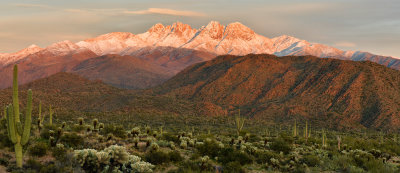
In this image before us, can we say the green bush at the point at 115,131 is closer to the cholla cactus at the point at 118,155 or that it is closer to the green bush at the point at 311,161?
the cholla cactus at the point at 118,155

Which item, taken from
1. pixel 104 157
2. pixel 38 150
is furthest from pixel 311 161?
pixel 38 150

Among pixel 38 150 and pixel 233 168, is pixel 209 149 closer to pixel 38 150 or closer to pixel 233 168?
pixel 233 168

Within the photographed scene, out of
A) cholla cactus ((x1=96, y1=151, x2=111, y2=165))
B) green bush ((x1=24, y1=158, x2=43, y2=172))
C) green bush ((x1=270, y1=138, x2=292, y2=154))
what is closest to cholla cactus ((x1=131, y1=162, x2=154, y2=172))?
cholla cactus ((x1=96, y1=151, x2=111, y2=165))

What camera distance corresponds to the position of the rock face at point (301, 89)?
3258 inches

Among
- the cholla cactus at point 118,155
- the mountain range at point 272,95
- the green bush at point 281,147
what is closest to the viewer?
the cholla cactus at point 118,155

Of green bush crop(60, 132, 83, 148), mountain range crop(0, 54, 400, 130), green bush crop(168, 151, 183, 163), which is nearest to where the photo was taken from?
green bush crop(168, 151, 183, 163)

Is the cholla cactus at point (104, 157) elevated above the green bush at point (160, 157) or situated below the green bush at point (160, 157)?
above

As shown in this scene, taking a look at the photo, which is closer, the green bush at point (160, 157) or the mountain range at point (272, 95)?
the green bush at point (160, 157)

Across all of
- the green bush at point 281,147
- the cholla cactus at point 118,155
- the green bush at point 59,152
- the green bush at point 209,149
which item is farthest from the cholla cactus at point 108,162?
the green bush at point 281,147

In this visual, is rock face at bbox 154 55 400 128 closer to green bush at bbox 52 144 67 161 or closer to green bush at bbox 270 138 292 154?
green bush at bbox 270 138 292 154

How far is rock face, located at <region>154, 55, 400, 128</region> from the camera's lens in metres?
82.8

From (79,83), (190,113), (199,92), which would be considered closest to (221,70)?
(199,92)

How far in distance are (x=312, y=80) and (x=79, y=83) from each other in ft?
323

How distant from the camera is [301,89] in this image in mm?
105750
